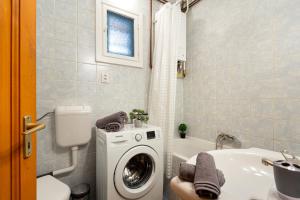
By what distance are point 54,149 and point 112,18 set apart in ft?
4.78

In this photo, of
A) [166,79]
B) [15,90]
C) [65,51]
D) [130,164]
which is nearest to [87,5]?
[65,51]

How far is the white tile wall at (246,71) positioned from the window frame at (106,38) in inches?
28.0

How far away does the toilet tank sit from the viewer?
4.44 ft

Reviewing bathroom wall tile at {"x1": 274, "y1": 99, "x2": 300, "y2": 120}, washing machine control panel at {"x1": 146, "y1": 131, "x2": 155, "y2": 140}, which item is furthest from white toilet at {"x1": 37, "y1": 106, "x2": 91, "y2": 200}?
bathroom wall tile at {"x1": 274, "y1": 99, "x2": 300, "y2": 120}

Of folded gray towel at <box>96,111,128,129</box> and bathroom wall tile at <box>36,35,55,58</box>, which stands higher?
bathroom wall tile at <box>36,35,55,58</box>

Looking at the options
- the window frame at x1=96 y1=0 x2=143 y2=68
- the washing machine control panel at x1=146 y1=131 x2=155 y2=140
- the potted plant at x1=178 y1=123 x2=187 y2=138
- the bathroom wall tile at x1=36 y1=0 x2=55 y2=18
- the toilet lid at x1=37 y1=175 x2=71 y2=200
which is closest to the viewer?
the toilet lid at x1=37 y1=175 x2=71 y2=200

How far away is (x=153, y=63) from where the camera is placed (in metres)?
1.91

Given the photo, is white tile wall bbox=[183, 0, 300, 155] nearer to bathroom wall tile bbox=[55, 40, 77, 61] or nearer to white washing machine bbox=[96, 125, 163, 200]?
white washing machine bbox=[96, 125, 163, 200]

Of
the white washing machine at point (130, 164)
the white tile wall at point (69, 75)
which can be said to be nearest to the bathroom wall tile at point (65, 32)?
the white tile wall at point (69, 75)

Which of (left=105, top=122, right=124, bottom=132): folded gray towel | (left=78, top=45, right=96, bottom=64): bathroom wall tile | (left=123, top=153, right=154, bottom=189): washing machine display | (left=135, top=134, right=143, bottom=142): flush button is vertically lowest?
(left=123, top=153, right=154, bottom=189): washing machine display

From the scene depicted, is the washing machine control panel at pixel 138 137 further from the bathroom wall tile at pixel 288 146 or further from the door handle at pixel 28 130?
the bathroom wall tile at pixel 288 146

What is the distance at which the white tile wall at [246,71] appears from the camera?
1248mm

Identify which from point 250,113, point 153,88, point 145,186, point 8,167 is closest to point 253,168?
point 250,113

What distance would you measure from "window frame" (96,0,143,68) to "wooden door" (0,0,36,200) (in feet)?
3.46
